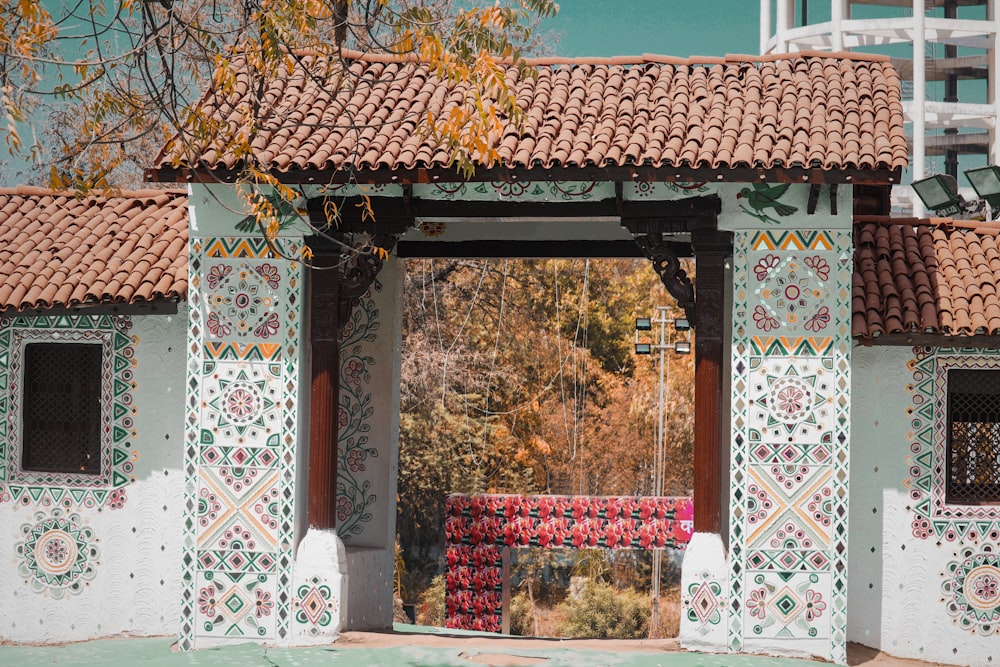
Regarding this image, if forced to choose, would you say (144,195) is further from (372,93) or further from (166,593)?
(166,593)

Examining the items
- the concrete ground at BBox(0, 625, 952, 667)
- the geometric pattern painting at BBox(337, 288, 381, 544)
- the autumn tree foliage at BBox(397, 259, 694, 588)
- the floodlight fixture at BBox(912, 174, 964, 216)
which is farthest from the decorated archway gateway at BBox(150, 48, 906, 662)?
the autumn tree foliage at BBox(397, 259, 694, 588)

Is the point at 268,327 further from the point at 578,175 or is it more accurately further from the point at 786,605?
the point at 786,605

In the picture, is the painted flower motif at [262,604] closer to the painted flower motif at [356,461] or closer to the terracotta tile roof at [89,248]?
the painted flower motif at [356,461]

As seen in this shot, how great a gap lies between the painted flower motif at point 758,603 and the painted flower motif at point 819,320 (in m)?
1.86

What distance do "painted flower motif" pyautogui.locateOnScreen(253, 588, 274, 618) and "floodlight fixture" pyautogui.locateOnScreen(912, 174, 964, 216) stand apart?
21.6 feet

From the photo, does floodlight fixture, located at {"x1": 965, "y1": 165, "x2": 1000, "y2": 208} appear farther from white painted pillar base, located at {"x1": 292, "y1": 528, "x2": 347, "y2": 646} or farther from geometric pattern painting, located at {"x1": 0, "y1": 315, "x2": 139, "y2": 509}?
geometric pattern painting, located at {"x1": 0, "y1": 315, "x2": 139, "y2": 509}

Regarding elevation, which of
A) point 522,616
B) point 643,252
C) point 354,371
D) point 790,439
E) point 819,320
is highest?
point 643,252

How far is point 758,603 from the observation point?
884 centimetres

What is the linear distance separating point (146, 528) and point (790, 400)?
16.8 feet

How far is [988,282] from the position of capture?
9.58 meters

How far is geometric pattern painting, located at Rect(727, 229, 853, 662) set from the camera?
29.0ft

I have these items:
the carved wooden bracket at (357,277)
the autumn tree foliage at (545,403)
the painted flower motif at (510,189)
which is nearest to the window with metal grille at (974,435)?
the painted flower motif at (510,189)

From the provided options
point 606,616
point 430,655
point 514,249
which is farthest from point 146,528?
point 606,616

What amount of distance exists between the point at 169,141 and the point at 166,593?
3.95 metres
